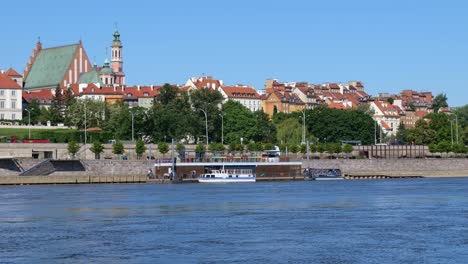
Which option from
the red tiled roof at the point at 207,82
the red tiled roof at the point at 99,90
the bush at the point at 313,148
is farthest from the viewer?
the red tiled roof at the point at 99,90

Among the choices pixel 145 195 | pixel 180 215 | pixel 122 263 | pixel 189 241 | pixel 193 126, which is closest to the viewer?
pixel 122 263

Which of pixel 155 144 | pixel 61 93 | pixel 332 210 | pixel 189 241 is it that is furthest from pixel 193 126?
pixel 189 241

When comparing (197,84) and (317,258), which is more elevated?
(197,84)

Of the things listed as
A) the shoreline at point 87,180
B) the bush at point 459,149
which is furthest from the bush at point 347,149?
the shoreline at point 87,180

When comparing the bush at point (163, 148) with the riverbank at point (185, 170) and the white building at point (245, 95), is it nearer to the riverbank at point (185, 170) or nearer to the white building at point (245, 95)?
the riverbank at point (185, 170)

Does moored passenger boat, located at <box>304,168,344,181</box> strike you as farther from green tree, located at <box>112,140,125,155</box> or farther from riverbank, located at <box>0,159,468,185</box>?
green tree, located at <box>112,140,125,155</box>

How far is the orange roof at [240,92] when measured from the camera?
7446 inches

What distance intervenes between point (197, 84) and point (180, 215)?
128 metres

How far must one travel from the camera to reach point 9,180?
4016 inches

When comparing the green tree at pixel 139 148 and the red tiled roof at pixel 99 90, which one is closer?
the green tree at pixel 139 148

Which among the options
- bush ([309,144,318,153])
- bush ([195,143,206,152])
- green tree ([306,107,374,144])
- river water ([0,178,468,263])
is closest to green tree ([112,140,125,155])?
bush ([195,143,206,152])

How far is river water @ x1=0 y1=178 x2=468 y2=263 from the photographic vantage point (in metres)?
42.3

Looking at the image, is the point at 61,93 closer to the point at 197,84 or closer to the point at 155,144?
the point at 197,84

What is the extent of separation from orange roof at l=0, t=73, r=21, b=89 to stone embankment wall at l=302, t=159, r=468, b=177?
2361 inches
